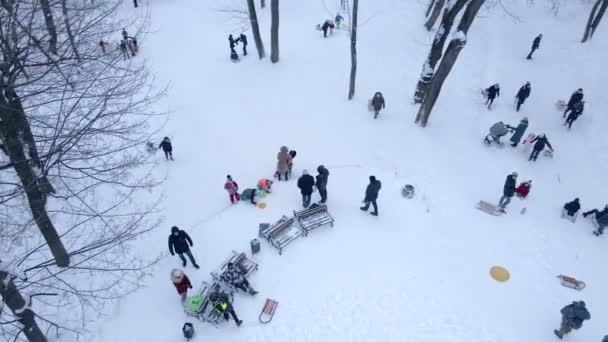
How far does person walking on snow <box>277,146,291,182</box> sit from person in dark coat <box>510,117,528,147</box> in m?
8.83

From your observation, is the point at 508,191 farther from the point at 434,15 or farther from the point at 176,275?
the point at 434,15

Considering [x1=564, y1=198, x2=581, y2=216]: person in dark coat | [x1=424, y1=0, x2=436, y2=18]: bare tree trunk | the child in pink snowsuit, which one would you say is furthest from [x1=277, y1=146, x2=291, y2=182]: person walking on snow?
[x1=424, y1=0, x2=436, y2=18]: bare tree trunk

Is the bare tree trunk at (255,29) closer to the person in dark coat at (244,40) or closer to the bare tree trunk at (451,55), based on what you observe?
the person in dark coat at (244,40)

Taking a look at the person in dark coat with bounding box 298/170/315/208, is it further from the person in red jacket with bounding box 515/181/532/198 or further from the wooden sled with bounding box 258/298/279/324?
the person in red jacket with bounding box 515/181/532/198

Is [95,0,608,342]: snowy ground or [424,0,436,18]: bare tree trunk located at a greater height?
[424,0,436,18]: bare tree trunk

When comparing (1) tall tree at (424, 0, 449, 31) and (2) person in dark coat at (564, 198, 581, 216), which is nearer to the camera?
(2) person in dark coat at (564, 198, 581, 216)

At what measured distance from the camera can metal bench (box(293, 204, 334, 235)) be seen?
10688 mm

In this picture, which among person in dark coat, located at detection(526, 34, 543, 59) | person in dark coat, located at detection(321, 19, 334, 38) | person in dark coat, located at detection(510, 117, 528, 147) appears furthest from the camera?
person in dark coat, located at detection(321, 19, 334, 38)

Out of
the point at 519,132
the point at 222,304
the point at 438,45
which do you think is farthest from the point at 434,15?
the point at 222,304

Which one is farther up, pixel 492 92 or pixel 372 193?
pixel 492 92

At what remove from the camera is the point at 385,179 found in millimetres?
12742

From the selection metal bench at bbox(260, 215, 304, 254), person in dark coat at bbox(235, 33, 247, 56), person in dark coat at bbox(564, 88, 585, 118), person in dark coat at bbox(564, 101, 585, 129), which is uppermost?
person in dark coat at bbox(235, 33, 247, 56)

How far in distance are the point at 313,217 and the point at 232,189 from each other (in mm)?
2592

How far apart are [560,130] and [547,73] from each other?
452 cm
